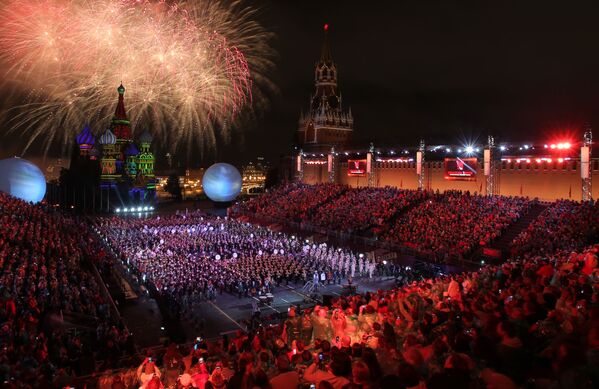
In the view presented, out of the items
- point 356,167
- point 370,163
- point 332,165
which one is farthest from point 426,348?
point 332,165

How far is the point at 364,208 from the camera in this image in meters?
36.8

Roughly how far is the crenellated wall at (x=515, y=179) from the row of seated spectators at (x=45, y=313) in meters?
29.0

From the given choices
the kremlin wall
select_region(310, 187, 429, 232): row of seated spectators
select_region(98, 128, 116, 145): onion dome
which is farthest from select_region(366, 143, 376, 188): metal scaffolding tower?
select_region(98, 128, 116, 145): onion dome

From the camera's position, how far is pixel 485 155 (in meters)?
33.5

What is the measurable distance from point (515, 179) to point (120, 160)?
49218 mm

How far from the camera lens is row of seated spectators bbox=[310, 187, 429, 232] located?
110ft

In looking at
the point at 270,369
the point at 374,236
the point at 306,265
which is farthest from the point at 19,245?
the point at 374,236

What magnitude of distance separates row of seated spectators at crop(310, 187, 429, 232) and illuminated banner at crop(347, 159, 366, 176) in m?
5.24

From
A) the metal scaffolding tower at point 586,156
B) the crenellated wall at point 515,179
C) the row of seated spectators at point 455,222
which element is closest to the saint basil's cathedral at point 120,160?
the crenellated wall at point 515,179

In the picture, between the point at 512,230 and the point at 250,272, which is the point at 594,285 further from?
the point at 512,230

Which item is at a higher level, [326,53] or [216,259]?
[326,53]

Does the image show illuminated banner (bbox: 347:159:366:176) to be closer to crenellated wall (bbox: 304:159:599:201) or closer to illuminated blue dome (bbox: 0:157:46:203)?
crenellated wall (bbox: 304:159:599:201)

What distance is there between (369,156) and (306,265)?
23.6 m

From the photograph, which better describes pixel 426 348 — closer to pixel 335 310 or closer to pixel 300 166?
pixel 335 310
